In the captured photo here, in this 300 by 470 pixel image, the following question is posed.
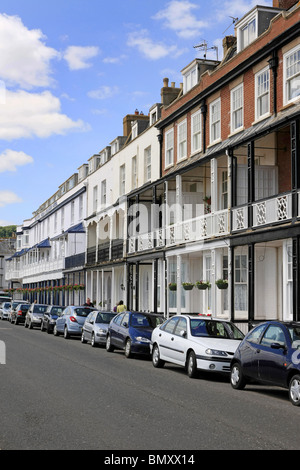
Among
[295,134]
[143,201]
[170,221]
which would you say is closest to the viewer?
[295,134]

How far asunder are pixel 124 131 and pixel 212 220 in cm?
2000

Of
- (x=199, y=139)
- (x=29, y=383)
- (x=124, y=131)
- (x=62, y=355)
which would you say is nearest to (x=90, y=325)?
(x=62, y=355)

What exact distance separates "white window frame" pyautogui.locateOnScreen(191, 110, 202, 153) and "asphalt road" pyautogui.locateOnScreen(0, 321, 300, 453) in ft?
40.4

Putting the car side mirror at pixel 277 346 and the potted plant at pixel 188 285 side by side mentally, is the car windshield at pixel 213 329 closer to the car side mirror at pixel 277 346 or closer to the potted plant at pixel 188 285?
the car side mirror at pixel 277 346

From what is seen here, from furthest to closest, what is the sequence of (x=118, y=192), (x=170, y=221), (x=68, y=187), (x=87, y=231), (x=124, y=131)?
(x=68, y=187) < (x=87, y=231) < (x=124, y=131) < (x=118, y=192) < (x=170, y=221)

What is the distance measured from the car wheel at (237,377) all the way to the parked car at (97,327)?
37.4ft

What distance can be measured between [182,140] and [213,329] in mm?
13868

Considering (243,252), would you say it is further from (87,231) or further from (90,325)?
(87,231)

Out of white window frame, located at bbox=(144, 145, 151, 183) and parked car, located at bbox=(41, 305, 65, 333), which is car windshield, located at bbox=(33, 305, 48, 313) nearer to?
parked car, located at bbox=(41, 305, 65, 333)

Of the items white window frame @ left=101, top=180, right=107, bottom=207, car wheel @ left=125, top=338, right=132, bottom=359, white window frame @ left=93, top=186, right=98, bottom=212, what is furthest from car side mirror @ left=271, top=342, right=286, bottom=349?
white window frame @ left=93, top=186, right=98, bottom=212

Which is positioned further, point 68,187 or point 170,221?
point 68,187

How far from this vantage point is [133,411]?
33.5 feet

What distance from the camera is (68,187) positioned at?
2295 inches

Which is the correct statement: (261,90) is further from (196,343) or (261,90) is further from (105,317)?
(105,317)
